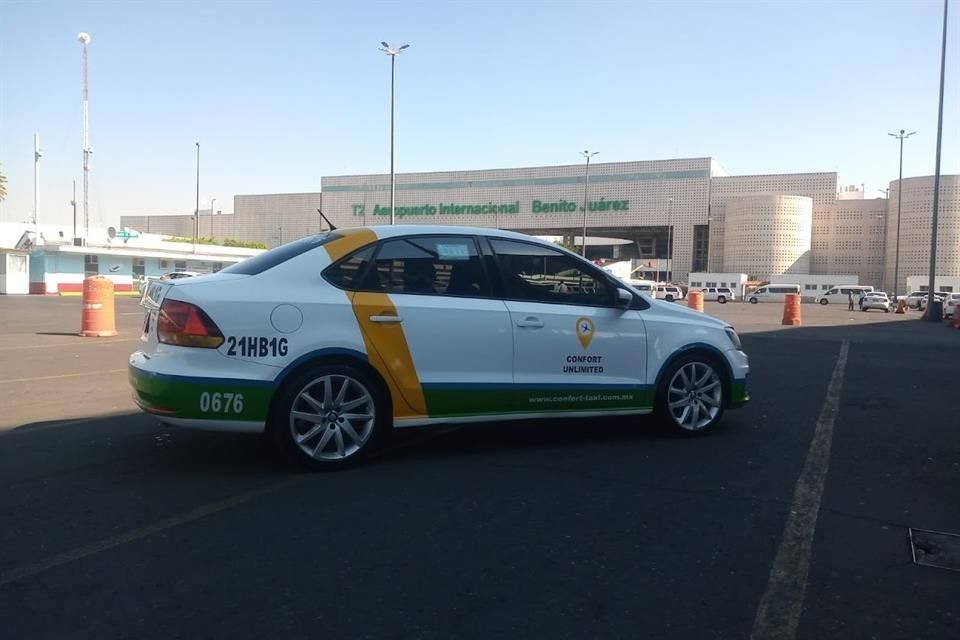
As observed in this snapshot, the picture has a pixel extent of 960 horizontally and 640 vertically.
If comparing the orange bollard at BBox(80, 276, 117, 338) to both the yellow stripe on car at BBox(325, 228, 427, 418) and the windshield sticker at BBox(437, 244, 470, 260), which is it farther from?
the windshield sticker at BBox(437, 244, 470, 260)

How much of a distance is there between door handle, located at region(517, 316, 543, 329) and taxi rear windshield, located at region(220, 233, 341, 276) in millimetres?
1433

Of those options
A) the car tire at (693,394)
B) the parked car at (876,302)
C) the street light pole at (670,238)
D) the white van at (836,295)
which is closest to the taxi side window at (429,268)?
the car tire at (693,394)

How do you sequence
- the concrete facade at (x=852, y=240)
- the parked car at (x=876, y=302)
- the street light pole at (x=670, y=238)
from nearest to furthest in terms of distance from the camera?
1. the parked car at (x=876, y=302)
2. the concrete facade at (x=852, y=240)
3. the street light pole at (x=670, y=238)

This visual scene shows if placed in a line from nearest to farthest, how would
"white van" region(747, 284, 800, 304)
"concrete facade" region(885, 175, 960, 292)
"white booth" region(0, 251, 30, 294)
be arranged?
"white booth" region(0, 251, 30, 294)
"white van" region(747, 284, 800, 304)
"concrete facade" region(885, 175, 960, 292)

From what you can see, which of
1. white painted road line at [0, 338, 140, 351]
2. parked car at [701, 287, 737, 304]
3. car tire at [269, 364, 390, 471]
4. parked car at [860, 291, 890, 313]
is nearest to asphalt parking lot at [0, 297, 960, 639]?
car tire at [269, 364, 390, 471]

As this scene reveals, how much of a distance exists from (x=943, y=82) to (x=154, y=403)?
3461cm

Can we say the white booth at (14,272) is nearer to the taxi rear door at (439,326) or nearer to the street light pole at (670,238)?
the taxi rear door at (439,326)

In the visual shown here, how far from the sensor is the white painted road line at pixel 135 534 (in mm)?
3443

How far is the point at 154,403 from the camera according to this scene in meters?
4.88

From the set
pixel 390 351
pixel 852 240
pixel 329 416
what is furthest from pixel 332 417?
pixel 852 240

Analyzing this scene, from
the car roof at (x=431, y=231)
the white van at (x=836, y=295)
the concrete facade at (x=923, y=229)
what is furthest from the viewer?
the concrete facade at (x=923, y=229)

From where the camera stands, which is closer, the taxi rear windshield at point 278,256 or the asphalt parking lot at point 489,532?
the asphalt parking lot at point 489,532

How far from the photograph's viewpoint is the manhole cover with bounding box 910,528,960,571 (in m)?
3.68

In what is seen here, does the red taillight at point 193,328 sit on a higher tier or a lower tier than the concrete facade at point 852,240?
lower
